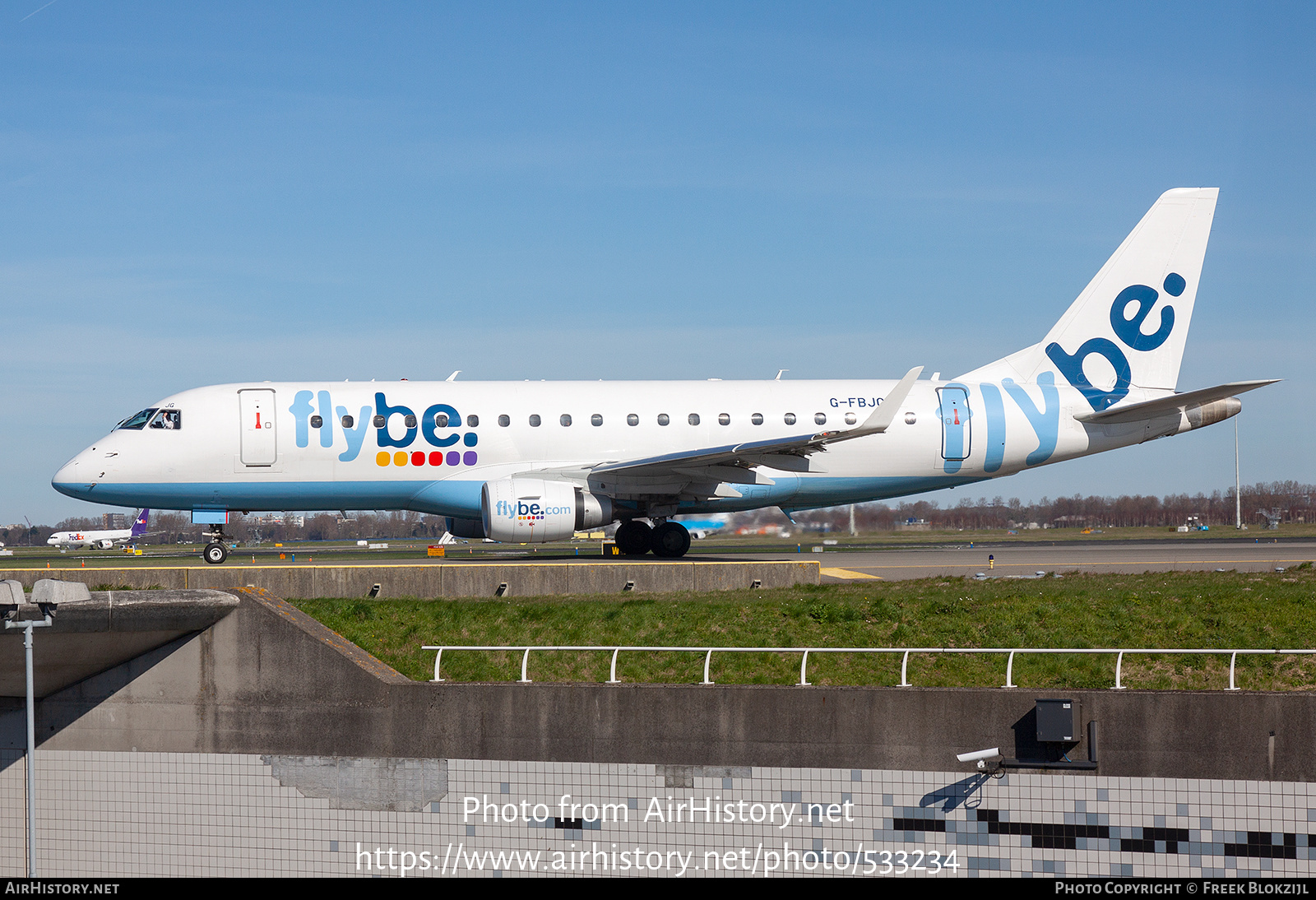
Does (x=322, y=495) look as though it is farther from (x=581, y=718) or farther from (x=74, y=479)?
(x=581, y=718)

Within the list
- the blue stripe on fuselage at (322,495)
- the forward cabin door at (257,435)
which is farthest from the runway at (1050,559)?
the forward cabin door at (257,435)

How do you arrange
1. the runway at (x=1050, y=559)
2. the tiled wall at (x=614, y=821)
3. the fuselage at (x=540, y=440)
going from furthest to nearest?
the fuselage at (x=540, y=440)
the runway at (x=1050, y=559)
the tiled wall at (x=614, y=821)

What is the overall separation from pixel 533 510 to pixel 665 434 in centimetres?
473

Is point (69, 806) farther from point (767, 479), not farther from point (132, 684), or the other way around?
point (767, 479)

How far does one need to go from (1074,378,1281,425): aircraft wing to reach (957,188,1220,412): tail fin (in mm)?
1363

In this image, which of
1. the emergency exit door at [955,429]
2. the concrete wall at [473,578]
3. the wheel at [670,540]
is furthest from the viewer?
the emergency exit door at [955,429]

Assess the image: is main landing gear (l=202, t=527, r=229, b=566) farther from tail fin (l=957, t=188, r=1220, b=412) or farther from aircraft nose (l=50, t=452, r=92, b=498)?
tail fin (l=957, t=188, r=1220, b=412)

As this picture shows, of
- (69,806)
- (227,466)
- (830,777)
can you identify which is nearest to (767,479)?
(227,466)

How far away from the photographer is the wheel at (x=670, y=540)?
2648cm

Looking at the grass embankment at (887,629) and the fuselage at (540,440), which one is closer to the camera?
the grass embankment at (887,629)

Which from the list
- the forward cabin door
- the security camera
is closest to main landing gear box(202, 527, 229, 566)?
the forward cabin door

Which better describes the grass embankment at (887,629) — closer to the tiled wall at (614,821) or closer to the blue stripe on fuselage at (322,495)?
the tiled wall at (614,821)

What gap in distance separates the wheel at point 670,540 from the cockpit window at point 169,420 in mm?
11415

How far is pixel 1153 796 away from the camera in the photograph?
38.6ft
